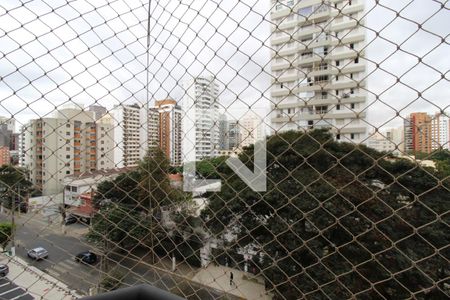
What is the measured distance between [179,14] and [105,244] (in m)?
1.20

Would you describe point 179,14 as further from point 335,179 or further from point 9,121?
point 335,179

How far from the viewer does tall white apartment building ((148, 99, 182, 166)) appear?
110cm

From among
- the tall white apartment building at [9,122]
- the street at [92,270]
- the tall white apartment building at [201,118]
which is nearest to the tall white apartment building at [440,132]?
the tall white apartment building at [201,118]

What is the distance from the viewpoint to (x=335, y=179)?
72.7 inches

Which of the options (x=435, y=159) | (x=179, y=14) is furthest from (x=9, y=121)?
(x=435, y=159)

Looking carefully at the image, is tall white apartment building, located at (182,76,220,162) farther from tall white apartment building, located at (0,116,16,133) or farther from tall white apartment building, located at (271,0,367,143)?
tall white apartment building, located at (0,116,16,133)

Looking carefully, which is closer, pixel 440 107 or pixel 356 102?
pixel 440 107

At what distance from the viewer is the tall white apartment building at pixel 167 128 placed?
1.10 metres

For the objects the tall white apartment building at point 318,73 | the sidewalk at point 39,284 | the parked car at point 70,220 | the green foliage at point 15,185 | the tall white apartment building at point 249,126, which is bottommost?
the sidewalk at point 39,284

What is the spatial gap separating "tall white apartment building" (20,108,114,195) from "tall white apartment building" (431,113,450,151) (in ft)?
3.72

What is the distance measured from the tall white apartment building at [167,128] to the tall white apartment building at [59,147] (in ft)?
0.65

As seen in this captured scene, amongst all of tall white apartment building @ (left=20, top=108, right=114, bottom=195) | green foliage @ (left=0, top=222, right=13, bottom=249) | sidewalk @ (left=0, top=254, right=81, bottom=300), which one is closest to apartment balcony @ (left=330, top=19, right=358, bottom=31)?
tall white apartment building @ (left=20, top=108, right=114, bottom=195)

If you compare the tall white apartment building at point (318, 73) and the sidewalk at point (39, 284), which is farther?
the sidewalk at point (39, 284)

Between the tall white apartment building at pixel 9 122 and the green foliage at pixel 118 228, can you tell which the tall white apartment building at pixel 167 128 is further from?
the tall white apartment building at pixel 9 122
